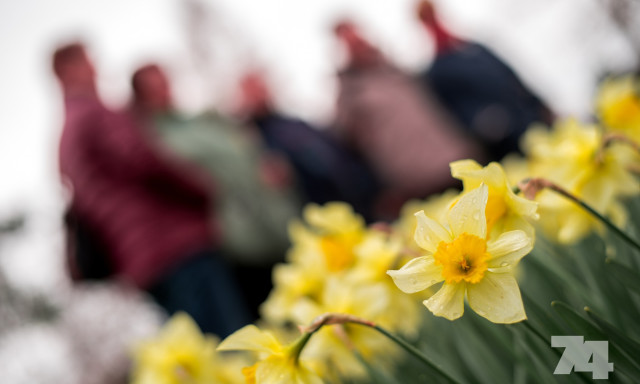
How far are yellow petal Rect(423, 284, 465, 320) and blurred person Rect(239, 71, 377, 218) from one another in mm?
2029

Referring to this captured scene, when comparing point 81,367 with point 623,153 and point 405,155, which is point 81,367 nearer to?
point 405,155

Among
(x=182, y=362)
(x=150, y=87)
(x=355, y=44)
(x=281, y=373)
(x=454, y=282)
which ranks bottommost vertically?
(x=182, y=362)

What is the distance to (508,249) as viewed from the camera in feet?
1.72

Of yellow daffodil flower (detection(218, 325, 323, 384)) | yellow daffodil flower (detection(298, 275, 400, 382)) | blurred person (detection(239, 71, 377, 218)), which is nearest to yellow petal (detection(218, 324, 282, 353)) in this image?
yellow daffodil flower (detection(218, 325, 323, 384))

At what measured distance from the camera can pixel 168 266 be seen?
1.81 m

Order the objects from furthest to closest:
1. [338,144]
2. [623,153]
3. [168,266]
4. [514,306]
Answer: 1. [338,144]
2. [168,266]
3. [623,153]
4. [514,306]

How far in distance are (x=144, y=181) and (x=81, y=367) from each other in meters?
3.89

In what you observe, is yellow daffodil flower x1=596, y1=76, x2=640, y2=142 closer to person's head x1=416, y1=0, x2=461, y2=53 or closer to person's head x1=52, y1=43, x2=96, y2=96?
person's head x1=416, y1=0, x2=461, y2=53

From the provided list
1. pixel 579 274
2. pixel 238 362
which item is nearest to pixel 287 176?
pixel 238 362

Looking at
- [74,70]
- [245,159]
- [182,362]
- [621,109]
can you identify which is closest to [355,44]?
[245,159]

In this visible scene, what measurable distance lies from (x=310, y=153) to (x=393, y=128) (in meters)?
0.45

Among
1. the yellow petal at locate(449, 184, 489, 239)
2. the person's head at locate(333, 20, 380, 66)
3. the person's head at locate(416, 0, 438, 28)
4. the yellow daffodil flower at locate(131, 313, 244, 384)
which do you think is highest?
the person's head at locate(416, 0, 438, 28)

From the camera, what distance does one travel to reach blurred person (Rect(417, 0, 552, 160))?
244cm

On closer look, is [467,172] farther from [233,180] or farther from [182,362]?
[233,180]
